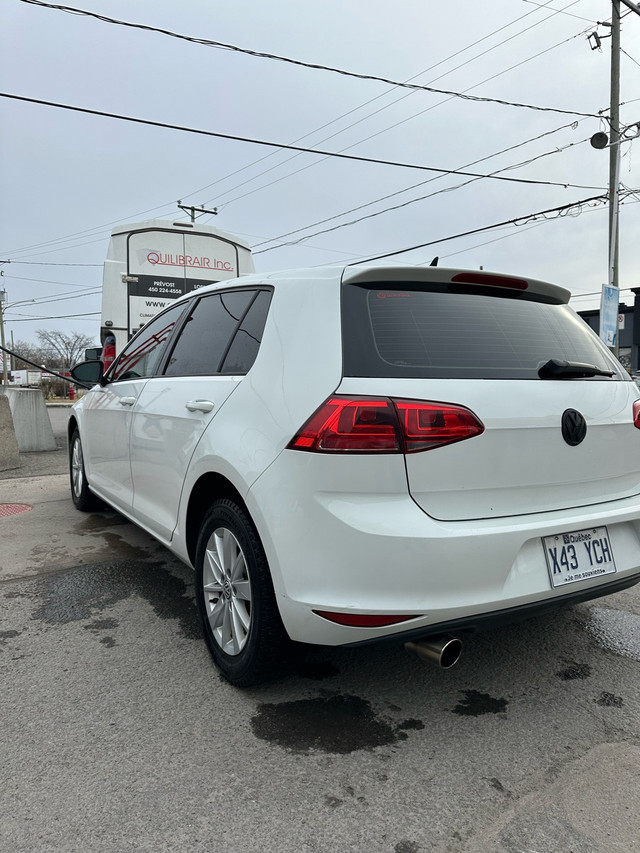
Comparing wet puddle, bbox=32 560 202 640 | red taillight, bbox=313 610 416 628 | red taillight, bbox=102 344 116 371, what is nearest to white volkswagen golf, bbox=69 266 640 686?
red taillight, bbox=313 610 416 628

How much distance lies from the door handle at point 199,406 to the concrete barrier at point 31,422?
7946mm

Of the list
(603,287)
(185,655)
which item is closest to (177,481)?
(185,655)

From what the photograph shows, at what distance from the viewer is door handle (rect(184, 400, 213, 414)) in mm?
2854

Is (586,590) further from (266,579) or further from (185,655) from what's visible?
(185,655)

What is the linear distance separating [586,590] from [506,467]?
2.01 feet

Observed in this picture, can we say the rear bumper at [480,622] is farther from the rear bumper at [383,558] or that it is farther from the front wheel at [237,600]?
the front wheel at [237,600]

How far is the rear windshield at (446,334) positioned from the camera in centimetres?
226

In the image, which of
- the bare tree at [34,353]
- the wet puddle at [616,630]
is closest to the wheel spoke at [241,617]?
the wet puddle at [616,630]

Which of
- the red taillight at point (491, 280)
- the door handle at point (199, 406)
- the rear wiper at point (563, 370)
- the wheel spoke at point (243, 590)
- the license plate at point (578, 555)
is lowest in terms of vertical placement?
the wheel spoke at point (243, 590)

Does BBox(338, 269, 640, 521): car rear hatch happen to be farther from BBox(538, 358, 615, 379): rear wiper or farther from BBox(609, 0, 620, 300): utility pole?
BBox(609, 0, 620, 300): utility pole

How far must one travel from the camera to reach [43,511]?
5887 millimetres

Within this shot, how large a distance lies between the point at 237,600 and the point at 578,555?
53.2 inches

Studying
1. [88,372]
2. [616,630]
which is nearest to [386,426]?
[616,630]

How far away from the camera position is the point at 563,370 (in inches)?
95.9
